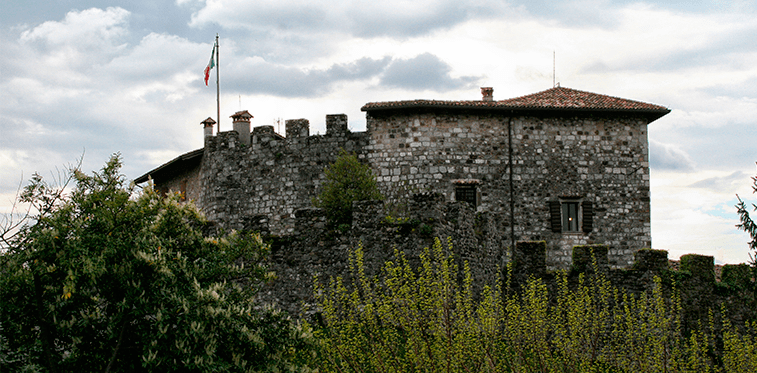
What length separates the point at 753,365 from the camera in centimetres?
1502

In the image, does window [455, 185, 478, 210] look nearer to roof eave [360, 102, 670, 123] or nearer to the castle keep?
the castle keep

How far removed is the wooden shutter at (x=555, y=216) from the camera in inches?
1093

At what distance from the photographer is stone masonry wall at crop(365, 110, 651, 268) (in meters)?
27.6

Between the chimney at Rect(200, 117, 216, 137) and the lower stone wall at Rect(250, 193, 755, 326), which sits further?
the chimney at Rect(200, 117, 216, 137)

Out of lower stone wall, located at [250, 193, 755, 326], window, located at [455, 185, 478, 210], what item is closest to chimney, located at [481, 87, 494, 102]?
window, located at [455, 185, 478, 210]

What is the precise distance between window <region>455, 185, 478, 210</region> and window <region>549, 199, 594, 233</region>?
9.47ft

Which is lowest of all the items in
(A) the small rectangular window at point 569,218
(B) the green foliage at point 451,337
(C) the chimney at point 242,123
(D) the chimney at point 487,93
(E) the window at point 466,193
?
(B) the green foliage at point 451,337

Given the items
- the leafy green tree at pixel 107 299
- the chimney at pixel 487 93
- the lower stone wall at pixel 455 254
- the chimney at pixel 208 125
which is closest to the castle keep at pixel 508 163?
the chimney at pixel 487 93

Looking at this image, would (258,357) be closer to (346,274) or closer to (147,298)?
(147,298)

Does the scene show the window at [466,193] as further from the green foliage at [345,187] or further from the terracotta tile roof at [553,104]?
the green foliage at [345,187]

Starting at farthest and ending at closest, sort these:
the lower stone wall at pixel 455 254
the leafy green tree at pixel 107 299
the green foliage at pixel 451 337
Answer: the lower stone wall at pixel 455 254 → the green foliage at pixel 451 337 → the leafy green tree at pixel 107 299

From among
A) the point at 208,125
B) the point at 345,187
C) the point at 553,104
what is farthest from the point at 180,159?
the point at 553,104

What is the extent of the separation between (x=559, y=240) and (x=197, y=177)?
1505 centimetres

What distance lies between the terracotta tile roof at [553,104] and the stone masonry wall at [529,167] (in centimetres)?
46
